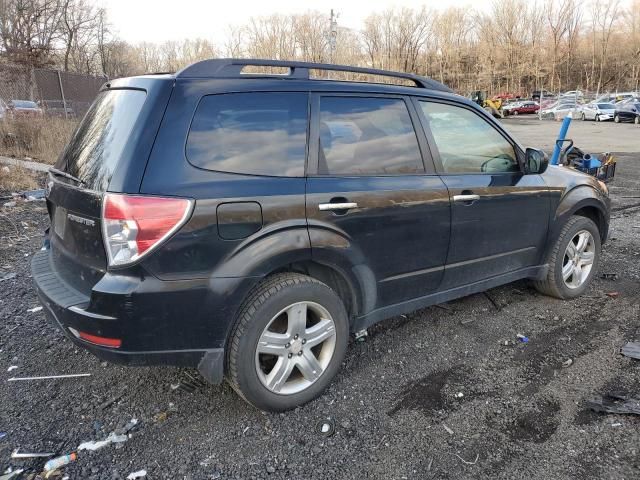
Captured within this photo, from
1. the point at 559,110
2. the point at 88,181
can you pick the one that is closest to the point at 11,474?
the point at 88,181

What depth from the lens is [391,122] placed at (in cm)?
332

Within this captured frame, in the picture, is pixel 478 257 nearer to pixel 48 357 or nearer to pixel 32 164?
pixel 48 357

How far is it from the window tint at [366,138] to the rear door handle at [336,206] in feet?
0.68

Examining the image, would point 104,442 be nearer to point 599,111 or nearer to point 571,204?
point 571,204

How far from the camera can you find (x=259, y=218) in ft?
8.61

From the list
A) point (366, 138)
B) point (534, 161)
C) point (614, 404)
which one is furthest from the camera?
point (534, 161)

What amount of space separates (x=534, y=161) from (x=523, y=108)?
5039 centimetres

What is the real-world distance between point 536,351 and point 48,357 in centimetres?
346

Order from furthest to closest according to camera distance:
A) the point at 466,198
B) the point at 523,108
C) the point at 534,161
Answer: the point at 523,108 < the point at 534,161 < the point at 466,198

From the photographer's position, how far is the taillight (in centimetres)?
238

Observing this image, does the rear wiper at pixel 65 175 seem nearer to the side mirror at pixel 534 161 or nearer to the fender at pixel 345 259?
the fender at pixel 345 259

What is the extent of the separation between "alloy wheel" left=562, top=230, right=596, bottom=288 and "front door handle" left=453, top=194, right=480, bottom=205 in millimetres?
1413

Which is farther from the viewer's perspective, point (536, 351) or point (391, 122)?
point (536, 351)

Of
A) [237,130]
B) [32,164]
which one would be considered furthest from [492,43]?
[237,130]
